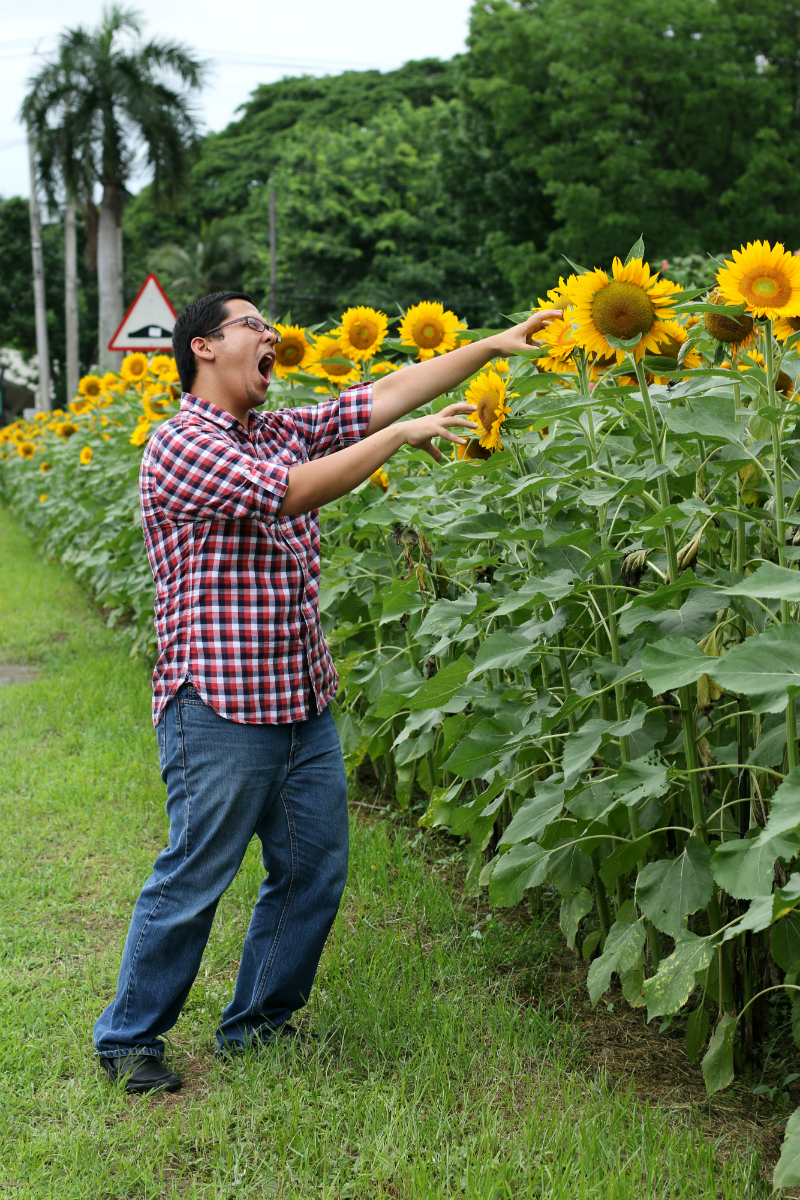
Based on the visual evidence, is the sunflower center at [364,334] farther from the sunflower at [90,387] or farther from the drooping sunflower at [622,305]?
the sunflower at [90,387]

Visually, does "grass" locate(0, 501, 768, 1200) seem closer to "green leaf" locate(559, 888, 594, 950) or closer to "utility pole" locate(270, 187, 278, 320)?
"green leaf" locate(559, 888, 594, 950)

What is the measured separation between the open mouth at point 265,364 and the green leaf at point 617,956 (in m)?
1.46

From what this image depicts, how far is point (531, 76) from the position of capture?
25000 mm

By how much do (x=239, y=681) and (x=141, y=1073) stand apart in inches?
35.8

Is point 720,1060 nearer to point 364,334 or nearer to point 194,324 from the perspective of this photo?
point 194,324

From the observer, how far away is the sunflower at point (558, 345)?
2.39 metres

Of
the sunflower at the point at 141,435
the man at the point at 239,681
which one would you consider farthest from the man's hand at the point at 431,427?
the sunflower at the point at 141,435

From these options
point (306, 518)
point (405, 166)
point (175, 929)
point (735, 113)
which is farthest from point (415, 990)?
point (405, 166)

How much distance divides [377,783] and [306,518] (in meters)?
2.08

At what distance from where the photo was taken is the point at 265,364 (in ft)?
8.96

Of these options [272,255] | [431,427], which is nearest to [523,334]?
[431,427]

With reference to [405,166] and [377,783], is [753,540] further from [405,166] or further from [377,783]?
[405,166]

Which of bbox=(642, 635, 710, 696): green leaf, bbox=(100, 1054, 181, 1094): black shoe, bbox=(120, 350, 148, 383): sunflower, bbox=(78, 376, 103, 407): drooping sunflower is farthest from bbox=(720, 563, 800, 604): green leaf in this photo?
bbox=(78, 376, 103, 407): drooping sunflower

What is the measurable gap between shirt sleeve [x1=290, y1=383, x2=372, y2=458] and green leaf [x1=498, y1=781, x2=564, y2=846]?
98cm
